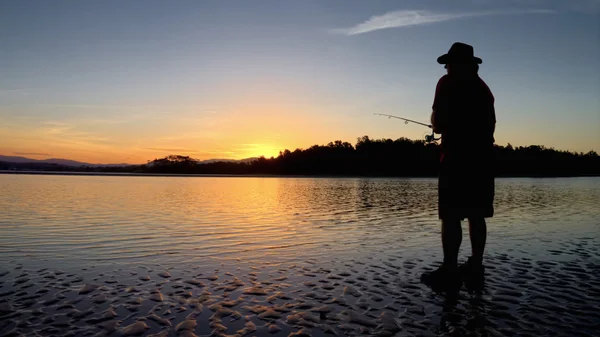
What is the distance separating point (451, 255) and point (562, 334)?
5.95 feet

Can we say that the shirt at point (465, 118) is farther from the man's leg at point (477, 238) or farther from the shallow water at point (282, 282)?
the shallow water at point (282, 282)

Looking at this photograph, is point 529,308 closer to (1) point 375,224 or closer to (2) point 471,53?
(2) point 471,53

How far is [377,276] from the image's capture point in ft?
19.7

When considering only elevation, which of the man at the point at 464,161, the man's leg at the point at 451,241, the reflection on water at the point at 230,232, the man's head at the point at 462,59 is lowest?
the reflection on water at the point at 230,232

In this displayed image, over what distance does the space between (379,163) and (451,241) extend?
144 meters

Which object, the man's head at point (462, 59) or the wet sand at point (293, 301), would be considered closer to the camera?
the wet sand at point (293, 301)

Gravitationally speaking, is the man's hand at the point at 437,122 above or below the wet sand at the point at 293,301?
above

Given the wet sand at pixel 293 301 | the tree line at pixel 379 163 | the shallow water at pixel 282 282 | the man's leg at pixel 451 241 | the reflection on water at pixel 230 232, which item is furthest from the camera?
the tree line at pixel 379 163

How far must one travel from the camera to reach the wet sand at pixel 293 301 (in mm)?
3883

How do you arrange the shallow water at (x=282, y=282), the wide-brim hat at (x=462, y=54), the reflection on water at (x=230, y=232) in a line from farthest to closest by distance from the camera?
the reflection on water at (x=230, y=232) < the wide-brim hat at (x=462, y=54) < the shallow water at (x=282, y=282)

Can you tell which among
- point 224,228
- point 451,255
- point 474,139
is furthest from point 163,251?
point 474,139

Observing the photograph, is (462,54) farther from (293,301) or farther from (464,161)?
(293,301)

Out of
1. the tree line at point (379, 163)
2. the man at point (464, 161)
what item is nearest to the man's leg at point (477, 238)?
the man at point (464, 161)

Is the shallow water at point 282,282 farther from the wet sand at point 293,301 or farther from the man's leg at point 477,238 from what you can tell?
the man's leg at point 477,238
